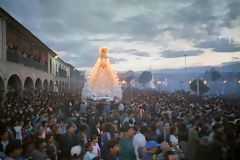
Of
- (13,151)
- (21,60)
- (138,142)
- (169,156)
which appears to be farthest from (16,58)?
(169,156)

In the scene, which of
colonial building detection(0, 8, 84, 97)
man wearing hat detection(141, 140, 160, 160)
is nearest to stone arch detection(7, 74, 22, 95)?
colonial building detection(0, 8, 84, 97)

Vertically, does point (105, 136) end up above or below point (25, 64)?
below

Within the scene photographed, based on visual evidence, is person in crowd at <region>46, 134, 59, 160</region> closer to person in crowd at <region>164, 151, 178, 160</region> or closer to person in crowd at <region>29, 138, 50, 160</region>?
person in crowd at <region>29, 138, 50, 160</region>

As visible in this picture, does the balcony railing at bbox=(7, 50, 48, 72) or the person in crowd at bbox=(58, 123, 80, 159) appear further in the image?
the balcony railing at bbox=(7, 50, 48, 72)

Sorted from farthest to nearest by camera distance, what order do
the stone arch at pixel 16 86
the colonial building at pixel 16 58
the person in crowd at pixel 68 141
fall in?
the stone arch at pixel 16 86, the colonial building at pixel 16 58, the person in crowd at pixel 68 141

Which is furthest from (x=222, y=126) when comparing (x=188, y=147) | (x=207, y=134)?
(x=188, y=147)

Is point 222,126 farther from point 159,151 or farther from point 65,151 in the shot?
point 65,151

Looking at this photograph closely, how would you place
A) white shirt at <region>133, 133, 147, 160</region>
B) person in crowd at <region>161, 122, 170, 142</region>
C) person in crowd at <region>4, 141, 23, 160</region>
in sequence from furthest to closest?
person in crowd at <region>161, 122, 170, 142</region> → white shirt at <region>133, 133, 147, 160</region> → person in crowd at <region>4, 141, 23, 160</region>

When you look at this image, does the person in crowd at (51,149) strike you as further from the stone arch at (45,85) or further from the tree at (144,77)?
the tree at (144,77)

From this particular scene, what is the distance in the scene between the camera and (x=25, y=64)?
2906cm

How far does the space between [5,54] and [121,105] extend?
371 inches

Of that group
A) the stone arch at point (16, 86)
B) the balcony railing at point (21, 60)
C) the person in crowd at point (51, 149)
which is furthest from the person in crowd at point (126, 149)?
the stone arch at point (16, 86)

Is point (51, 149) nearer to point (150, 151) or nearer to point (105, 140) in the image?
point (105, 140)

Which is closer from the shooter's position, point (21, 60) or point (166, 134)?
point (166, 134)
